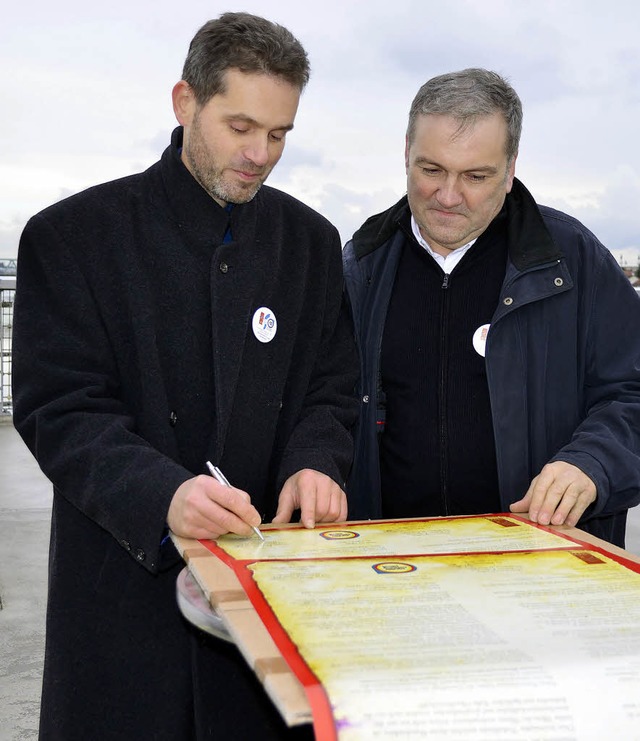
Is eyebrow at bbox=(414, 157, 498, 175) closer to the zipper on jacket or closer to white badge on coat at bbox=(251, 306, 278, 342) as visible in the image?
the zipper on jacket

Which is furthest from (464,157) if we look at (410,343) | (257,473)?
(257,473)

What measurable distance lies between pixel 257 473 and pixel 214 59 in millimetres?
806

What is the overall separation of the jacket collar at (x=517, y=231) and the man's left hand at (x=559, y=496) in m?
0.54

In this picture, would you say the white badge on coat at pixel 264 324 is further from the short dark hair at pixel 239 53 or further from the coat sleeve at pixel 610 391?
the coat sleeve at pixel 610 391

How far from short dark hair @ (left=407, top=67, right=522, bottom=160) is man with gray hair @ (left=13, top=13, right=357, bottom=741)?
0.41m

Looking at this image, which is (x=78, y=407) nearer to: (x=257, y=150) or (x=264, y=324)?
(x=264, y=324)

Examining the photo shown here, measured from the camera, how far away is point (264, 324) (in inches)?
72.7

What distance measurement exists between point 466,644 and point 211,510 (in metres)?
0.52

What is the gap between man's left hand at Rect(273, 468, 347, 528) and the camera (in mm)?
1620

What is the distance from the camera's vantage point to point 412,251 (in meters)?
2.24

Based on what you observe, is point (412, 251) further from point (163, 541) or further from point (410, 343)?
point (163, 541)

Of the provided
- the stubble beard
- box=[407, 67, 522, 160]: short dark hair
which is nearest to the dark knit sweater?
box=[407, 67, 522, 160]: short dark hair

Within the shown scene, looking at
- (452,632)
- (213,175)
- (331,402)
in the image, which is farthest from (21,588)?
(452,632)

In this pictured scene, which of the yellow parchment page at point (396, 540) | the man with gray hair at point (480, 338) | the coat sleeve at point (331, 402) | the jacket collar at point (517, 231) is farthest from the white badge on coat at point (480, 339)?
the yellow parchment page at point (396, 540)
